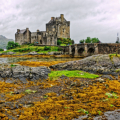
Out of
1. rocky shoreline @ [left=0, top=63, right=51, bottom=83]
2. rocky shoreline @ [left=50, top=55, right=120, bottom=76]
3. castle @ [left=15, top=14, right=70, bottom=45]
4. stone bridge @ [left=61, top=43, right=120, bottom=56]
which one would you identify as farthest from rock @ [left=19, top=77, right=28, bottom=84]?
castle @ [left=15, top=14, right=70, bottom=45]

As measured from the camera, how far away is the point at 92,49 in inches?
2375

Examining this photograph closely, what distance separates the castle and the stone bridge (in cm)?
1215

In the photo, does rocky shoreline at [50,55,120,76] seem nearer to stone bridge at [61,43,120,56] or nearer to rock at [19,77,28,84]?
rock at [19,77,28,84]

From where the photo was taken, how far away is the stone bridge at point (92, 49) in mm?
52219

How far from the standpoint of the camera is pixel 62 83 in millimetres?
13266

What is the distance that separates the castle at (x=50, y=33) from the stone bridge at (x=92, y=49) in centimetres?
1215

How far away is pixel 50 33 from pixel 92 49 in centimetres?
2560

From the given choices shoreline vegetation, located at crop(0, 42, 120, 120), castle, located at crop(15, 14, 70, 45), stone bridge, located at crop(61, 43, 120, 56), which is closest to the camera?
shoreline vegetation, located at crop(0, 42, 120, 120)

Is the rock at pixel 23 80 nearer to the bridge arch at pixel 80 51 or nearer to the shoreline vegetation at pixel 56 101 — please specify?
the shoreline vegetation at pixel 56 101

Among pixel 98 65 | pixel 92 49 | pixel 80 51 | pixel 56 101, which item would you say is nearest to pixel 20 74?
pixel 56 101

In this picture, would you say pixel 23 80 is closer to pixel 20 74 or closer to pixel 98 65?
pixel 20 74

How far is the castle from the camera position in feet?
238

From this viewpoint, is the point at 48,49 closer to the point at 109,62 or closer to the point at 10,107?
the point at 109,62

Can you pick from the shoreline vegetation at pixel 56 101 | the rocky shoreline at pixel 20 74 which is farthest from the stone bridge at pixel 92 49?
the shoreline vegetation at pixel 56 101
